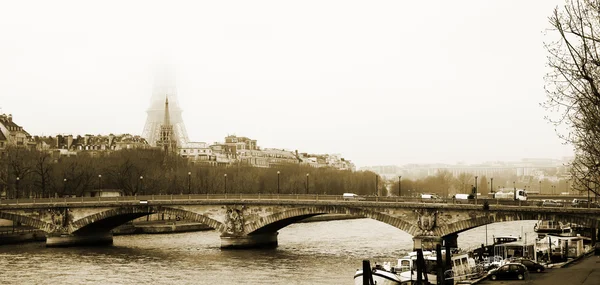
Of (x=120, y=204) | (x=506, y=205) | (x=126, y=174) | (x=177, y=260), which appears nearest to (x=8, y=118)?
(x=126, y=174)

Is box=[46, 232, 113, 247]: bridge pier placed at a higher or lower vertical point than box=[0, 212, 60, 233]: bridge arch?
lower

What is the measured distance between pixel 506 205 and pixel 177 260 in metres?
21.8

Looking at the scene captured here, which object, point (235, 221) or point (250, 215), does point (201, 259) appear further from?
point (250, 215)

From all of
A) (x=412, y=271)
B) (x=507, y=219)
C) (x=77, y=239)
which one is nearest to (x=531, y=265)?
(x=412, y=271)

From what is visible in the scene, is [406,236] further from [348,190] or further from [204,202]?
[348,190]

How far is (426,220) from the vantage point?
187 feet

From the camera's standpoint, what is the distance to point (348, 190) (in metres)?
133

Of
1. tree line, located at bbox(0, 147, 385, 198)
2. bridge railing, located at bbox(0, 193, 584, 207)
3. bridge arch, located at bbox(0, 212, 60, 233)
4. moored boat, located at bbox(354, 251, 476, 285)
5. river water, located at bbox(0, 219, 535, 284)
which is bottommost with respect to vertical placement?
river water, located at bbox(0, 219, 535, 284)

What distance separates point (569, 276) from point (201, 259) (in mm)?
27063

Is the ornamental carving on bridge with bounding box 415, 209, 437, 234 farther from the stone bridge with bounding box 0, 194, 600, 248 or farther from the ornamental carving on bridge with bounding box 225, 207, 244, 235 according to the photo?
the ornamental carving on bridge with bounding box 225, 207, 244, 235

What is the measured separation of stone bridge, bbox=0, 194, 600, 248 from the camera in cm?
5550

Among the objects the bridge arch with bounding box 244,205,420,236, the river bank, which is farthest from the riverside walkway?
the river bank

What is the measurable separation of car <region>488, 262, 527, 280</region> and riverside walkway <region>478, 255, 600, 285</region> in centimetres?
40

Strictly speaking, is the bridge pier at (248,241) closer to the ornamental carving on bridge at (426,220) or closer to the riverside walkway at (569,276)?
the ornamental carving on bridge at (426,220)
